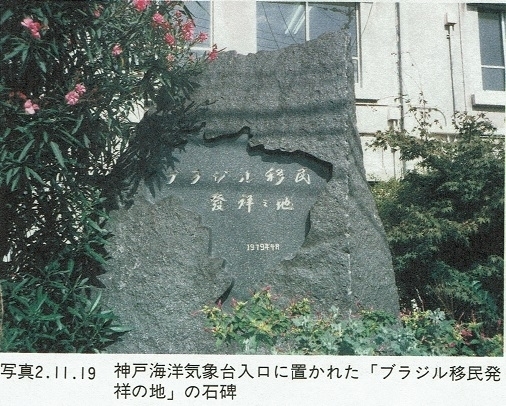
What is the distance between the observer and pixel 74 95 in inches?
135

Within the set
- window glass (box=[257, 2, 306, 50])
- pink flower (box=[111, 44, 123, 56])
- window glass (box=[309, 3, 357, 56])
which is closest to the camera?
pink flower (box=[111, 44, 123, 56])

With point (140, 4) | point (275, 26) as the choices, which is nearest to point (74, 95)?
point (140, 4)

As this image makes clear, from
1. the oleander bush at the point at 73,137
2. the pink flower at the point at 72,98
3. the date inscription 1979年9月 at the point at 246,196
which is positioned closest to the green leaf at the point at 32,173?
the oleander bush at the point at 73,137

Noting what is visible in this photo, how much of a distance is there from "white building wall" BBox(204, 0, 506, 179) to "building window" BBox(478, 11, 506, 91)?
0.13m

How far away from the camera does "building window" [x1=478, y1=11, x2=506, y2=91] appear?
7000mm

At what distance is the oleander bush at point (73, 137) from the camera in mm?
3375

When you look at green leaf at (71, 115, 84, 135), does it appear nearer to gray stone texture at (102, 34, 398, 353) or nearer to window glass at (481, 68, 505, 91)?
gray stone texture at (102, 34, 398, 353)

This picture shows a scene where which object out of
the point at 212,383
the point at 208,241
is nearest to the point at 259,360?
the point at 212,383

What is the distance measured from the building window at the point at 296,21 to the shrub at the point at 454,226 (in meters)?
1.88

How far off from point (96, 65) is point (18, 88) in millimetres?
483

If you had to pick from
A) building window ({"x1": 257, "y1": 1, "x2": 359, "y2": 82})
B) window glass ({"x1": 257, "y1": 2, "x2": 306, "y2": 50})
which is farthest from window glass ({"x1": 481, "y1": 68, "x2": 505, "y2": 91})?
window glass ({"x1": 257, "y1": 2, "x2": 306, "y2": 50})

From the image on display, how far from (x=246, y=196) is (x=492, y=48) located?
185 inches

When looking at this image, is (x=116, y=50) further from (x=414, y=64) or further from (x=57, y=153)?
(x=414, y=64)

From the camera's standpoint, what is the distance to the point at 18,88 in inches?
141
